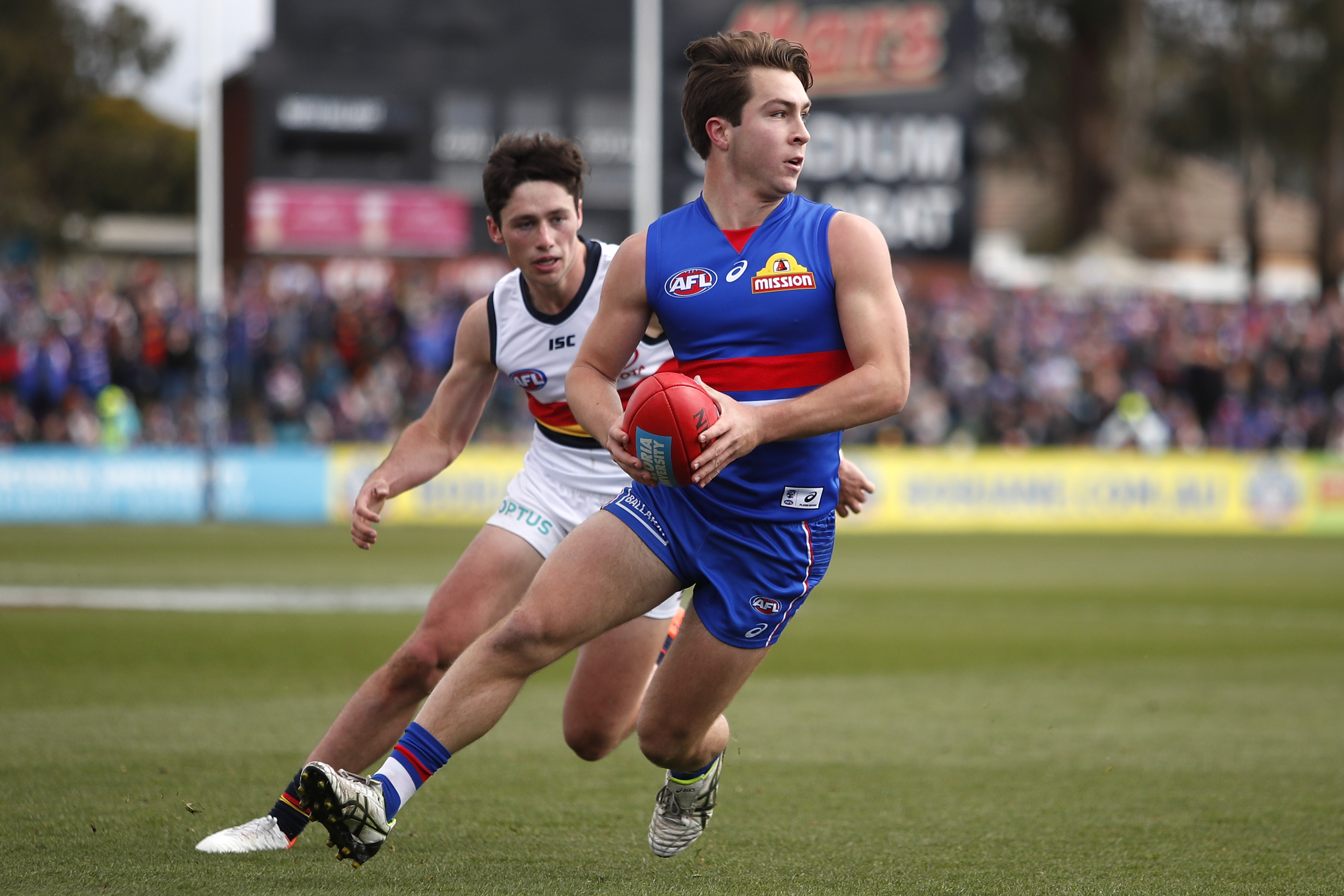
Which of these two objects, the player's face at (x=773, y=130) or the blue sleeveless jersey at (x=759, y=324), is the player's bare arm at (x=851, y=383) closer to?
the blue sleeveless jersey at (x=759, y=324)

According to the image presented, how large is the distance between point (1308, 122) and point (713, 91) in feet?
145

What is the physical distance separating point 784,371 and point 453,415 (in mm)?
1576

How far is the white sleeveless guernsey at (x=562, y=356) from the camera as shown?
5.77 metres

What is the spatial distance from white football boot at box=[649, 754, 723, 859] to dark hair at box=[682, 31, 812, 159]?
6.82ft

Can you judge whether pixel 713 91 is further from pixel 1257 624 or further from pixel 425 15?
pixel 425 15

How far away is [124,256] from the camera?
172 ft

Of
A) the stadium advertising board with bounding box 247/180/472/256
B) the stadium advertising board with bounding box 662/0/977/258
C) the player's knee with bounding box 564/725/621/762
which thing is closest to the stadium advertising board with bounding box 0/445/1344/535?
the stadium advertising board with bounding box 662/0/977/258

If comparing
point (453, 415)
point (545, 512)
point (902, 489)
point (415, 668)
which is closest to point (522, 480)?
point (545, 512)

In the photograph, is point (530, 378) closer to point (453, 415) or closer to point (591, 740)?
point (453, 415)

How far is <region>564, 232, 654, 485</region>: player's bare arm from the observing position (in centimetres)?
476

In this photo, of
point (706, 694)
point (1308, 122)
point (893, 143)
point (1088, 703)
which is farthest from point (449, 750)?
point (1308, 122)

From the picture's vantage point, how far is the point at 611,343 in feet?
15.8

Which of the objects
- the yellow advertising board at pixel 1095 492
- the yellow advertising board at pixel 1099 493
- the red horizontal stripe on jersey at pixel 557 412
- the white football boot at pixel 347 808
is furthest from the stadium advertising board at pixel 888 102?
the white football boot at pixel 347 808

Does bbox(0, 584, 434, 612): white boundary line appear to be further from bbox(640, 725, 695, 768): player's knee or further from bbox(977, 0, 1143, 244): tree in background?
bbox(977, 0, 1143, 244): tree in background
